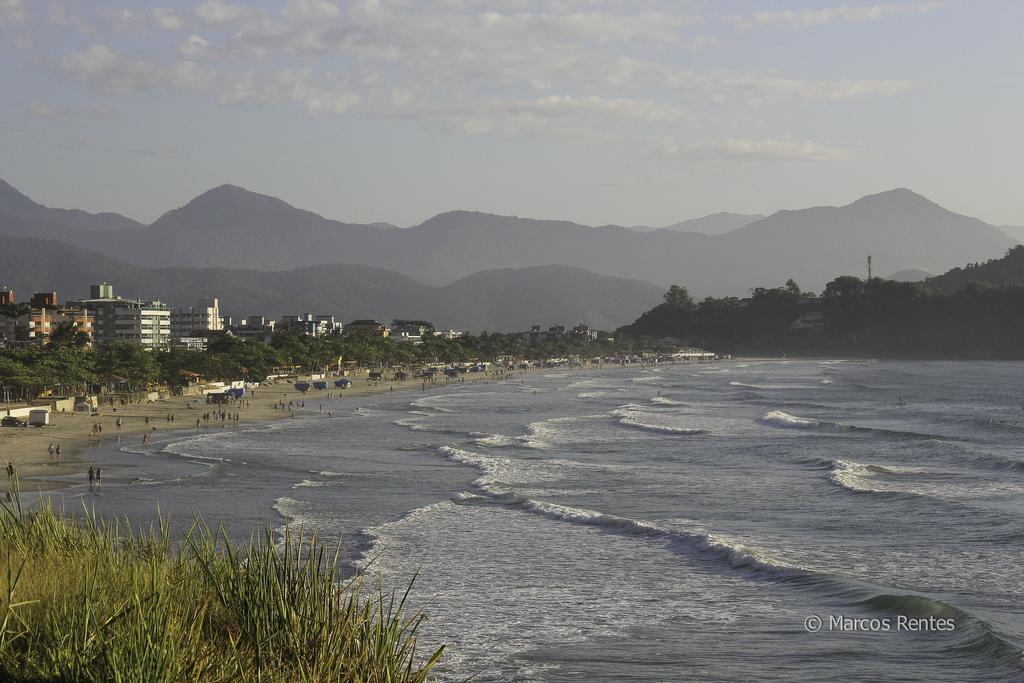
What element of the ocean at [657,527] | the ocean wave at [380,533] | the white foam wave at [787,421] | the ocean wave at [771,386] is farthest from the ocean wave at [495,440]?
the ocean wave at [771,386]

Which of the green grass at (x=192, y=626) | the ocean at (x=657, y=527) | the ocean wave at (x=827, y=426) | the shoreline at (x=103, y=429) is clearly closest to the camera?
the green grass at (x=192, y=626)

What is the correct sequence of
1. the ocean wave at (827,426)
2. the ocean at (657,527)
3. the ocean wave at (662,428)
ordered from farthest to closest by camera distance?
the ocean wave at (662,428)
the ocean wave at (827,426)
the ocean at (657,527)

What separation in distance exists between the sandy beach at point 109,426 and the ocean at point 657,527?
2228 millimetres

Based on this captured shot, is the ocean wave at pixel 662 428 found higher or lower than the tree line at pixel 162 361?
lower

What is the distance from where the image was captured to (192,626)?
9.44 meters

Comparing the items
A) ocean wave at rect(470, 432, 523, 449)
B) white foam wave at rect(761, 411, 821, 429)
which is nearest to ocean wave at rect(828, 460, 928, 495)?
ocean wave at rect(470, 432, 523, 449)

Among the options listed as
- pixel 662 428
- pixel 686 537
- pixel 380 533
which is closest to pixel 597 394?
pixel 662 428

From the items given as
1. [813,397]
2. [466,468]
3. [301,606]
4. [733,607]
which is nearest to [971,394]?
[813,397]

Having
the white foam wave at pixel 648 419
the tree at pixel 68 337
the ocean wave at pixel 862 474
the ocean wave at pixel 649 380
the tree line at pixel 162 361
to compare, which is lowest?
the ocean wave at pixel 649 380

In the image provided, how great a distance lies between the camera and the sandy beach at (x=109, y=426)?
46406 millimetres

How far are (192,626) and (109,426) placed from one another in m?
60.2

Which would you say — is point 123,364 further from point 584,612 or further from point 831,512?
point 584,612

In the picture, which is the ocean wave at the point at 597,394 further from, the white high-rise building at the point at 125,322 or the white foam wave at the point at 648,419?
the white high-rise building at the point at 125,322

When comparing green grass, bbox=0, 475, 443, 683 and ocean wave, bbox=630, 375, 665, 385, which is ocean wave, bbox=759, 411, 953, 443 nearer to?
green grass, bbox=0, 475, 443, 683
